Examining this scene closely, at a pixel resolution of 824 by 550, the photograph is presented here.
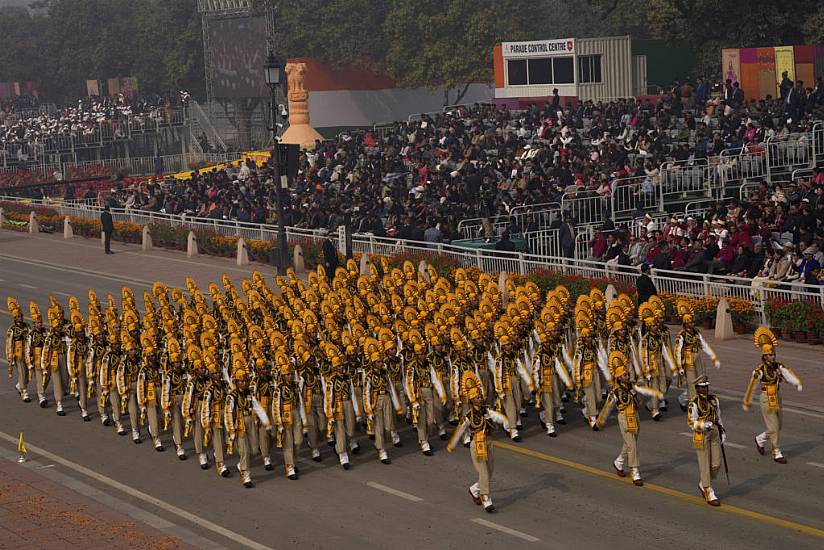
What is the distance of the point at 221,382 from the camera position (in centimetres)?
2127

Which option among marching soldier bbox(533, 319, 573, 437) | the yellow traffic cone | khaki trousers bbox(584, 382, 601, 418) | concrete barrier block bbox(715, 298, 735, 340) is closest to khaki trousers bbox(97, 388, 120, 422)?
the yellow traffic cone

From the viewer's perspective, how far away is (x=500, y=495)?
19375mm

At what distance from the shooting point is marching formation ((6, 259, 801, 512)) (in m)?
20.2

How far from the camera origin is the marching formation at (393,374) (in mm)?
20234

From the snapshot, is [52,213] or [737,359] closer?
[737,359]

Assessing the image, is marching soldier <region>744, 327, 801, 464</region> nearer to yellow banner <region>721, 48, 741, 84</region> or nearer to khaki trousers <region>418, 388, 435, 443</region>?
khaki trousers <region>418, 388, 435, 443</region>

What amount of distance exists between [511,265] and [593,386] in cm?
1188

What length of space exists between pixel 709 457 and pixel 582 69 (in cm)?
3676

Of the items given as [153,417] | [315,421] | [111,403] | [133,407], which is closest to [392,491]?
[315,421]

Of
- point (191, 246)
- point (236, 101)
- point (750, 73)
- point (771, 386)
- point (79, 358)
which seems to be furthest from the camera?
point (236, 101)

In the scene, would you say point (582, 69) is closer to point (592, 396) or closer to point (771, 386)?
point (592, 396)

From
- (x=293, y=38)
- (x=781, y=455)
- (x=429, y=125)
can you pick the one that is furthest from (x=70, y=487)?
(x=293, y=38)

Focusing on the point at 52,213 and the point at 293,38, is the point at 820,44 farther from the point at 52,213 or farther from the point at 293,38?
the point at 293,38

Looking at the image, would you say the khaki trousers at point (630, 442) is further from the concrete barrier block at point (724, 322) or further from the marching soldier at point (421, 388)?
the concrete barrier block at point (724, 322)
